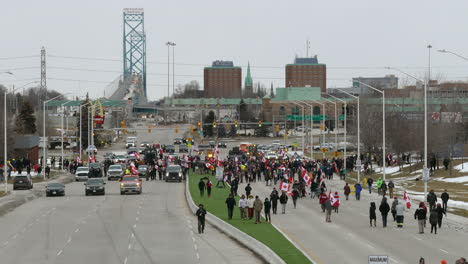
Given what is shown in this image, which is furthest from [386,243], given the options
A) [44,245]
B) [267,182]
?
[267,182]

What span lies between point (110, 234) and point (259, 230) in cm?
562

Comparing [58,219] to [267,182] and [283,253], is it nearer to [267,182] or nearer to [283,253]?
[283,253]

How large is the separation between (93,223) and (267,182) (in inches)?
1054

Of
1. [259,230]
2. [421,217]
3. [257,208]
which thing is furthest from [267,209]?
[421,217]

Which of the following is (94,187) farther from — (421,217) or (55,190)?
(421,217)

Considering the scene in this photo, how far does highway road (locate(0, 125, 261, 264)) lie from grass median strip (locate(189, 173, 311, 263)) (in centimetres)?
86

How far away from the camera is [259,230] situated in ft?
109

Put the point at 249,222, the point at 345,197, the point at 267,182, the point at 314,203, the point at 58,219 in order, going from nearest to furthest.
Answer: the point at 249,222, the point at 58,219, the point at 314,203, the point at 345,197, the point at 267,182

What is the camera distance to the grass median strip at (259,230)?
26.2 meters

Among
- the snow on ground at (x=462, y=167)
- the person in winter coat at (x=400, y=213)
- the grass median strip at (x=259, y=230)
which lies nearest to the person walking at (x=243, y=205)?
the grass median strip at (x=259, y=230)

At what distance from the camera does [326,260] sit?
26.0m

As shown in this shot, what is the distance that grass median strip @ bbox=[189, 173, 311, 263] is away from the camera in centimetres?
2622

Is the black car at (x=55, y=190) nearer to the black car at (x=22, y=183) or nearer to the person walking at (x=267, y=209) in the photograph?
the black car at (x=22, y=183)

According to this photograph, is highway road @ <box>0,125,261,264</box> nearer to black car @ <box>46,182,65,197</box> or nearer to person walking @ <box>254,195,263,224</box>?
person walking @ <box>254,195,263,224</box>
